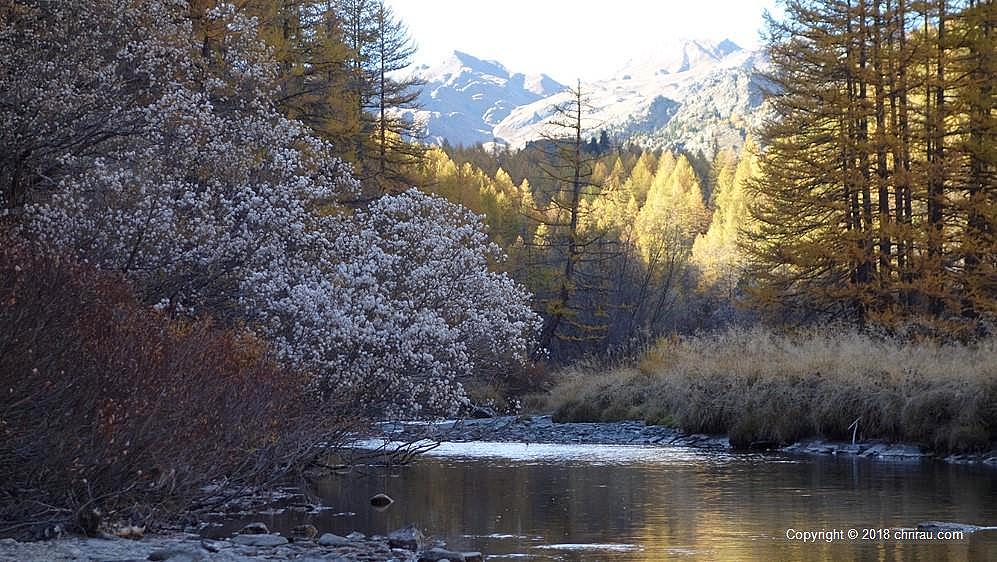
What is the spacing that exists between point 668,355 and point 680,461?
36.7ft

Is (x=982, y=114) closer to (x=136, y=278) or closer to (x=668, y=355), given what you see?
(x=668, y=355)

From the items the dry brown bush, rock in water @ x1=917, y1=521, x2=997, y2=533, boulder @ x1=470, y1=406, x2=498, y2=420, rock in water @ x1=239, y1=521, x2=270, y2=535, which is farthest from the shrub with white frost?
boulder @ x1=470, y1=406, x2=498, y2=420

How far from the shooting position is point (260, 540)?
33.4 ft

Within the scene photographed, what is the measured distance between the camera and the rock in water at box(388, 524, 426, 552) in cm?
1012

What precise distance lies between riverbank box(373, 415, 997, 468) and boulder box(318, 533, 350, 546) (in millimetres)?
5744

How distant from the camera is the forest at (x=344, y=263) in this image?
9.94 meters

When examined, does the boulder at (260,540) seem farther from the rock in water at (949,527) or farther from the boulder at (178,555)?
the rock in water at (949,527)

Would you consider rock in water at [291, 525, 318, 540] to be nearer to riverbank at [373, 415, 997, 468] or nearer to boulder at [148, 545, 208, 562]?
boulder at [148, 545, 208, 562]

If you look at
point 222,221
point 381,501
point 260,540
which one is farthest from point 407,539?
point 222,221

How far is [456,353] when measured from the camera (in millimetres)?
17375

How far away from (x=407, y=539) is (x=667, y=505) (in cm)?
408

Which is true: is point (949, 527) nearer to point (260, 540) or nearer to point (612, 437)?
point (260, 540)

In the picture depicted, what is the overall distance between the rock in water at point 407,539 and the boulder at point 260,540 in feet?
3.25

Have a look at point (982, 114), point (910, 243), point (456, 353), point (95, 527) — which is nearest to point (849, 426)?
point (456, 353)
